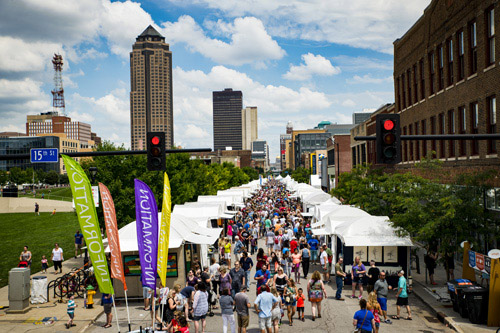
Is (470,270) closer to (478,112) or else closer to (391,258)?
(391,258)

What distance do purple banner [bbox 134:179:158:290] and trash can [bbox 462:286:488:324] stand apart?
9462mm

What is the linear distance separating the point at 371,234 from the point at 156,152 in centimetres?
1114

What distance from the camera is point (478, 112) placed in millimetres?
20328

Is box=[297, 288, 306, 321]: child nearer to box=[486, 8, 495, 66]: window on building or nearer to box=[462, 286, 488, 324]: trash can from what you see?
box=[462, 286, 488, 324]: trash can

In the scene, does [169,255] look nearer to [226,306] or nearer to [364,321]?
[226,306]

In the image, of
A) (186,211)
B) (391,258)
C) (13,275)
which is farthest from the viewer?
(186,211)

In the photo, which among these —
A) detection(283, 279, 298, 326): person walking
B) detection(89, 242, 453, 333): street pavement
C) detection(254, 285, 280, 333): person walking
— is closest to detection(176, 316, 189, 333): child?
detection(254, 285, 280, 333): person walking

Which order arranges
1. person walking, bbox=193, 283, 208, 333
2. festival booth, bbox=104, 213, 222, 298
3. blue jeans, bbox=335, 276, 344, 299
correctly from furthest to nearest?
festival booth, bbox=104, 213, 222, 298 → blue jeans, bbox=335, 276, 344, 299 → person walking, bbox=193, 283, 208, 333

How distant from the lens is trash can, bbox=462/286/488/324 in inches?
523

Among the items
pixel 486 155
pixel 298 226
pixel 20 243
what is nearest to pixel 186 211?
pixel 298 226

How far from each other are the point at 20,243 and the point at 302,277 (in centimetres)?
2818

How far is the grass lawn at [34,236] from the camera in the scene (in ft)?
97.3

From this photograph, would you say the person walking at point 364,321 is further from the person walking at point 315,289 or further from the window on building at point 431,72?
the window on building at point 431,72

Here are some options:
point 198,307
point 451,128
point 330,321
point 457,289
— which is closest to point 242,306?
point 198,307
